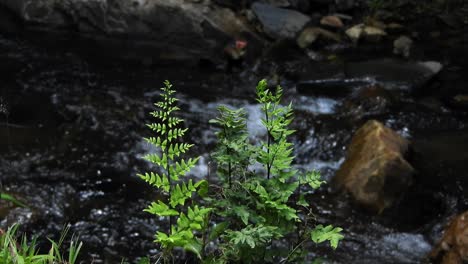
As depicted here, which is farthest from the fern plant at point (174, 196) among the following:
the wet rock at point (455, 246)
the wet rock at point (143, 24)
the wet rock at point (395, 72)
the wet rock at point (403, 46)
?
the wet rock at point (403, 46)

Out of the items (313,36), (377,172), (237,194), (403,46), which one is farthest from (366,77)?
(237,194)

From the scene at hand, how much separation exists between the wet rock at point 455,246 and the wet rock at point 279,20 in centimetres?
600

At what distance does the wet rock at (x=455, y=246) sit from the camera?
369cm

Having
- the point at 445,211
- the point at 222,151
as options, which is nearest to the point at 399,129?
the point at 445,211

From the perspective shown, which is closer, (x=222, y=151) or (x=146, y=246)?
(x=222, y=151)

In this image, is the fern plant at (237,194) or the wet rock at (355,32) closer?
the fern plant at (237,194)

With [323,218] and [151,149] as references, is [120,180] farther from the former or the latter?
[323,218]

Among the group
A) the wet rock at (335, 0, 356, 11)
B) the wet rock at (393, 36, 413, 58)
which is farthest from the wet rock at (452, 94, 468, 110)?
the wet rock at (335, 0, 356, 11)

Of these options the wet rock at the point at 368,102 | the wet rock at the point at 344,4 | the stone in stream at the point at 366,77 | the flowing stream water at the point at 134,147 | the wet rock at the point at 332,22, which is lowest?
the flowing stream water at the point at 134,147

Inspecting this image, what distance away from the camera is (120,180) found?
18.0ft

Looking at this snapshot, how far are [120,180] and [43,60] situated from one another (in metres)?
3.87

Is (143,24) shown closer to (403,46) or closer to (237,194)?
(403,46)

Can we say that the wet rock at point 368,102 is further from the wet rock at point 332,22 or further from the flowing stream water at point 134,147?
the wet rock at point 332,22

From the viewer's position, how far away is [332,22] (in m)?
10.1
